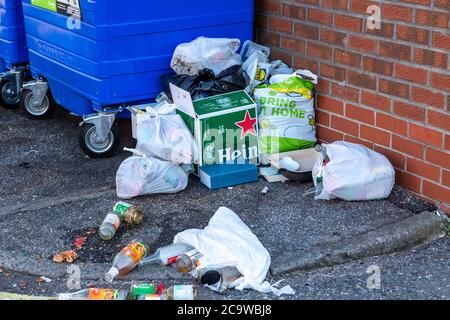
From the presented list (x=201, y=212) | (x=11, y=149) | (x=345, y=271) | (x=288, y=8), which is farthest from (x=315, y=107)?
(x=11, y=149)

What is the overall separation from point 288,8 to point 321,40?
0.42 metres

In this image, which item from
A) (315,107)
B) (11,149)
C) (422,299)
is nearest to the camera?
(422,299)

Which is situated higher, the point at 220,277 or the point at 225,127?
the point at 225,127

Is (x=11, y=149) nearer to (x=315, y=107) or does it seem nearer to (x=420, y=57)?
(x=315, y=107)

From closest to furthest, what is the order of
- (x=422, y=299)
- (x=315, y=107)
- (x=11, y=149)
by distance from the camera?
(x=422, y=299) < (x=315, y=107) < (x=11, y=149)

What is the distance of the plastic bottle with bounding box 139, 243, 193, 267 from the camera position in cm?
404

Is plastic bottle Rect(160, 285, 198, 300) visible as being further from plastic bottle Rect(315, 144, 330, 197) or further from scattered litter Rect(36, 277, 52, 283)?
plastic bottle Rect(315, 144, 330, 197)

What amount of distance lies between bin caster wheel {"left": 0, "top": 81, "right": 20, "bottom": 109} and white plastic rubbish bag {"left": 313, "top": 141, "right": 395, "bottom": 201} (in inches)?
124

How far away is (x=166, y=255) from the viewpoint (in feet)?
13.3

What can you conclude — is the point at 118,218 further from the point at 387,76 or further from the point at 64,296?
the point at 387,76

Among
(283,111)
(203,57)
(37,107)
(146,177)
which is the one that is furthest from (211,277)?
(37,107)

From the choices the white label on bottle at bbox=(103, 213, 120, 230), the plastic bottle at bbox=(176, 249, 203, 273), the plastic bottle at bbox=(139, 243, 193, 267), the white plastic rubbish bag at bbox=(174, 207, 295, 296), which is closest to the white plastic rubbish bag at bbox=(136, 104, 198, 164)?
the white label on bottle at bbox=(103, 213, 120, 230)

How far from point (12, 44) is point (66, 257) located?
2.78 m

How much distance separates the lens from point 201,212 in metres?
4.63
